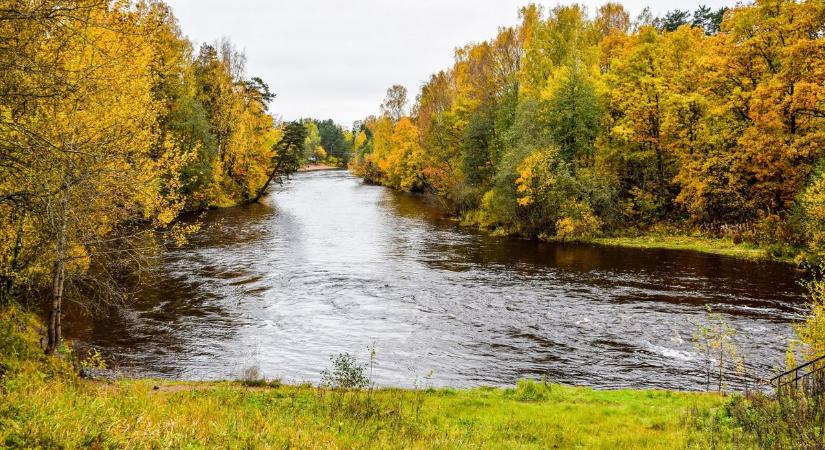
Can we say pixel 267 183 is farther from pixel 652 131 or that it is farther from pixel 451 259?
pixel 652 131

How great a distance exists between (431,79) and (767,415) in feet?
225

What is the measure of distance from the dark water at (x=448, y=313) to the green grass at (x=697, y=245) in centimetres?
140

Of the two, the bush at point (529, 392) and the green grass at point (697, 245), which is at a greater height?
the green grass at point (697, 245)

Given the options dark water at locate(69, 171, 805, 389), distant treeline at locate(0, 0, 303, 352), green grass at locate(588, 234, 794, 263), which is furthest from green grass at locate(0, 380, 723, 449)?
green grass at locate(588, 234, 794, 263)

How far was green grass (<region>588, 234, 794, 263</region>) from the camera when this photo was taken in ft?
98.9

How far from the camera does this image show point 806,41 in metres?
30.5

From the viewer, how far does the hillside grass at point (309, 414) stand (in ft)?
22.8

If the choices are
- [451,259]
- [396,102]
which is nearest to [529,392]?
[451,259]

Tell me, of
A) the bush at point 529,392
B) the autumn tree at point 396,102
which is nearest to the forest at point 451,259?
the bush at point 529,392

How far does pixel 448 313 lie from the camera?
21.9 meters

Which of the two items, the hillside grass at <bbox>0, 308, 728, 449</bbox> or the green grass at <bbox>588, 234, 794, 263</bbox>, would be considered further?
the green grass at <bbox>588, 234, 794, 263</bbox>

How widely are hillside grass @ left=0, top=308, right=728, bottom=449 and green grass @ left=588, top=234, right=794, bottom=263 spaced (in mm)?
20201

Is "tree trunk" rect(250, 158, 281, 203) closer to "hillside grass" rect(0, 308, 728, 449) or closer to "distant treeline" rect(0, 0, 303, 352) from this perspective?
"distant treeline" rect(0, 0, 303, 352)

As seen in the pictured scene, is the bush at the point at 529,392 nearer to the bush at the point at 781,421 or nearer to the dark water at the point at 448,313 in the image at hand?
the dark water at the point at 448,313
